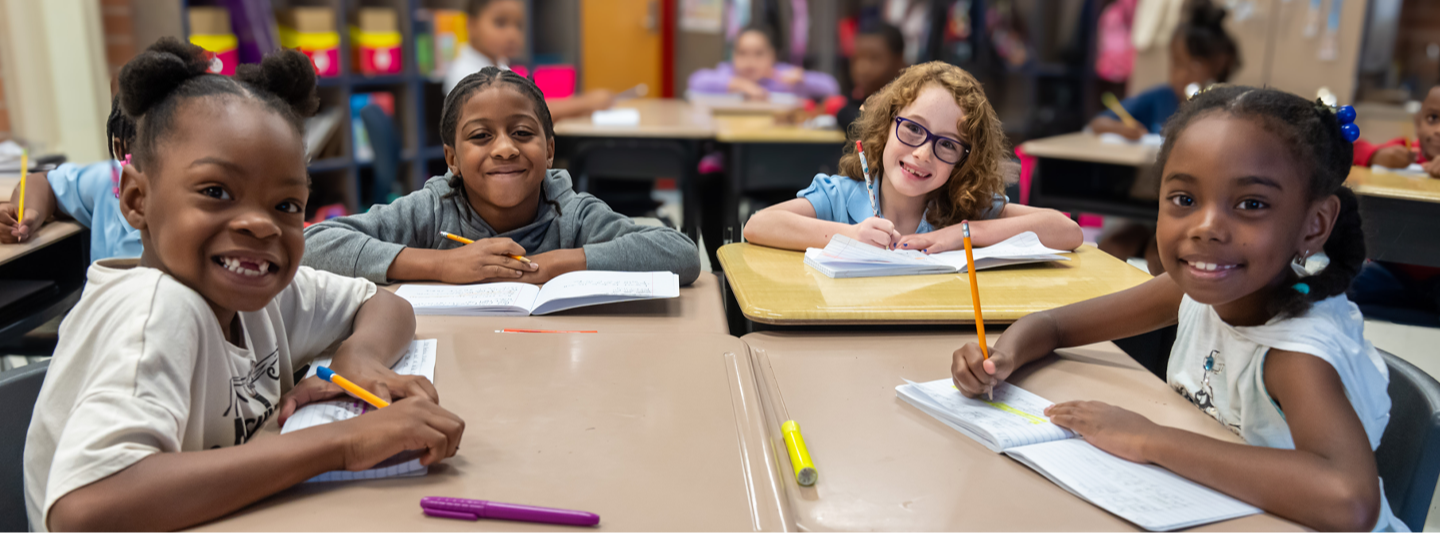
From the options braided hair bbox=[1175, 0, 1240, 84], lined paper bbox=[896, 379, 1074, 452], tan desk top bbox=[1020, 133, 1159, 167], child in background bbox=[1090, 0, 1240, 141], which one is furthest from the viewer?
braided hair bbox=[1175, 0, 1240, 84]

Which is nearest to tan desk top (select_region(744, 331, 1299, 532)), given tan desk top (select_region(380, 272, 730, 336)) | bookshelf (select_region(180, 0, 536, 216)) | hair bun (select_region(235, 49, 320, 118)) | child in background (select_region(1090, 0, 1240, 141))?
tan desk top (select_region(380, 272, 730, 336))

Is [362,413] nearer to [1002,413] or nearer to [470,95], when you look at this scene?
[1002,413]

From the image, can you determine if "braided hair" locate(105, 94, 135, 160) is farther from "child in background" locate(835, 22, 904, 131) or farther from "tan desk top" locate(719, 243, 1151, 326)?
"child in background" locate(835, 22, 904, 131)

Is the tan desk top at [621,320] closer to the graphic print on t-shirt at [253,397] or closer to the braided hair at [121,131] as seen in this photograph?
the graphic print on t-shirt at [253,397]

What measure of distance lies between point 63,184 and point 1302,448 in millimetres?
2178

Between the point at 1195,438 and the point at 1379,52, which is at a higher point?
the point at 1379,52

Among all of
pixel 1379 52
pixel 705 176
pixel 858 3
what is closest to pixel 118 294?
pixel 705 176

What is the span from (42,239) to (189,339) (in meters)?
1.24

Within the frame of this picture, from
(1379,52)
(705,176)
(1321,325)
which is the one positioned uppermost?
(1379,52)

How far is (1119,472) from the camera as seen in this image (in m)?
0.86

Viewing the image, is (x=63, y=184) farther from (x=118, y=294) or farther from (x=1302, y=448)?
(x=1302, y=448)

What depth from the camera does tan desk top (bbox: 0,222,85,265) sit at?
1593mm

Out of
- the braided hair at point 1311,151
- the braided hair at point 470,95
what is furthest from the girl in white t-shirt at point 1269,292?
the braided hair at point 470,95

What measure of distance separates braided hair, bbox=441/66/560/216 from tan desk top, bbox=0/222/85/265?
776 millimetres
